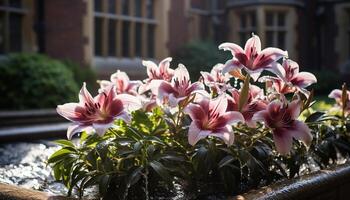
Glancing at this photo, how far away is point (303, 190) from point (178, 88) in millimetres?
450

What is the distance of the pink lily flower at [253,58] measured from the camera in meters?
1.34

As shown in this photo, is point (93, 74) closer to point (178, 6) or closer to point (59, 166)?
point (178, 6)

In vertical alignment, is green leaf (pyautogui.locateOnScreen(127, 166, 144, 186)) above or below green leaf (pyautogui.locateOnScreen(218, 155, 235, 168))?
below

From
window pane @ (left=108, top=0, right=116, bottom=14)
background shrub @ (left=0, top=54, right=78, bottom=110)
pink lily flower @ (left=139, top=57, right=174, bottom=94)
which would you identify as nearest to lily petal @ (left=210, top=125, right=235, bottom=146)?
pink lily flower @ (left=139, top=57, right=174, bottom=94)

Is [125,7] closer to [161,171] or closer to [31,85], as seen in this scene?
[31,85]

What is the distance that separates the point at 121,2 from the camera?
1022 centimetres

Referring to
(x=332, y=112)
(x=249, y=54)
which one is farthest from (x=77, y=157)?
(x=332, y=112)

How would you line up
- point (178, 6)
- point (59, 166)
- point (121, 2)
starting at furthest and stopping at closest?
point (178, 6) → point (121, 2) → point (59, 166)

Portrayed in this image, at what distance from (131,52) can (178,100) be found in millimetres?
9167

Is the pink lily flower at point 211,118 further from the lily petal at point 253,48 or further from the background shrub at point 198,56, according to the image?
the background shrub at point 198,56

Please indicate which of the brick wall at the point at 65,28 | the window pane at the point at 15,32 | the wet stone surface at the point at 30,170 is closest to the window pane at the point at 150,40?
the brick wall at the point at 65,28

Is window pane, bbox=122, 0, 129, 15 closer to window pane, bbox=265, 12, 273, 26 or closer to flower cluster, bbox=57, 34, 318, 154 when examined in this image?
window pane, bbox=265, 12, 273, 26

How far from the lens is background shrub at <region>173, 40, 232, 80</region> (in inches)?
432

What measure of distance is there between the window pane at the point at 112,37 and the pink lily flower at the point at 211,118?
9.04 m
